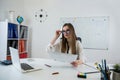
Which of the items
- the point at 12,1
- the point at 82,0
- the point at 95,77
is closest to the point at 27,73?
the point at 95,77

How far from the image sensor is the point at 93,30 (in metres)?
3.30

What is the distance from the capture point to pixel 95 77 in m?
1.26

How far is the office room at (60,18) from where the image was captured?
3.18 metres

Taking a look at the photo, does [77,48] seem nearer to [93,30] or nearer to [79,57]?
[79,57]

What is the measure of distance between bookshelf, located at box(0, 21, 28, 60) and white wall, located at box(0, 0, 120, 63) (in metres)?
0.22

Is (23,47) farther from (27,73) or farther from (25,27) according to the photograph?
(27,73)

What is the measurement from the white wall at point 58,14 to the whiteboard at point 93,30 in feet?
0.30

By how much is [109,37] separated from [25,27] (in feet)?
6.49

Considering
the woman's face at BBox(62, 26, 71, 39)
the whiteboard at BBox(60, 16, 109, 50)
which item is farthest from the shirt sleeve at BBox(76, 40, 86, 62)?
the whiteboard at BBox(60, 16, 109, 50)

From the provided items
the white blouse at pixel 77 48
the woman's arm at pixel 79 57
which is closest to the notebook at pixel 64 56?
the woman's arm at pixel 79 57

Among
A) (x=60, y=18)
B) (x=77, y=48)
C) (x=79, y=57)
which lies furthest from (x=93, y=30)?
(x=79, y=57)

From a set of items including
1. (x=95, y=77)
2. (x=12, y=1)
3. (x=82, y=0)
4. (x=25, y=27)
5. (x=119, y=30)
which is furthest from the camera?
(x=12, y=1)

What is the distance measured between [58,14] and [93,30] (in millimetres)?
917

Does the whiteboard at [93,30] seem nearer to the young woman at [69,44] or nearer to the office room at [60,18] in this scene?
the office room at [60,18]
